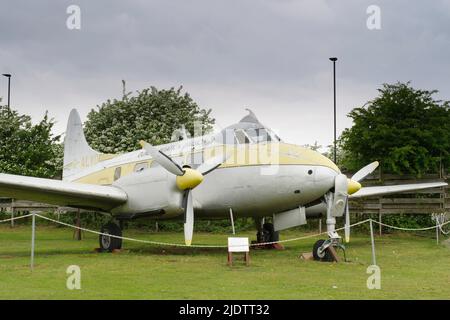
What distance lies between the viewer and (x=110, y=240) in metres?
17.8

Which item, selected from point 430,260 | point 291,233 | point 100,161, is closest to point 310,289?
point 430,260

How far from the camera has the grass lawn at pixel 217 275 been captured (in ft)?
32.4

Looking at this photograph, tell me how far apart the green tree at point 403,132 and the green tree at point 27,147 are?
18.2 meters

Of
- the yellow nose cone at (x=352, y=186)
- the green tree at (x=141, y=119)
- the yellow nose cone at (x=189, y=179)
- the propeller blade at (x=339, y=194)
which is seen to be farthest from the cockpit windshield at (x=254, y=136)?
the green tree at (x=141, y=119)

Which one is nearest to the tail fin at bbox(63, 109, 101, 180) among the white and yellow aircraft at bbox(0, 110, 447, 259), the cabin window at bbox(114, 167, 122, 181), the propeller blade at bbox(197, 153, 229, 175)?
the cabin window at bbox(114, 167, 122, 181)

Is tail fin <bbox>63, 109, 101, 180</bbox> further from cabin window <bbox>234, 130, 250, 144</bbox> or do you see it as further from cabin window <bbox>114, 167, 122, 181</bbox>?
cabin window <bbox>234, 130, 250, 144</bbox>

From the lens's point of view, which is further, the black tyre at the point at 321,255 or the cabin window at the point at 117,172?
the cabin window at the point at 117,172

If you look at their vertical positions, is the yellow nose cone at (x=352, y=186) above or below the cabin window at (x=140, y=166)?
below

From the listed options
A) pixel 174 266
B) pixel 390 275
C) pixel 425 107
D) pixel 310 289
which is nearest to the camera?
pixel 310 289

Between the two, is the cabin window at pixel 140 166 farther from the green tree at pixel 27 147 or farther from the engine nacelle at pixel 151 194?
the green tree at pixel 27 147

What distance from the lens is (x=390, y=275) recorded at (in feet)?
41.1
